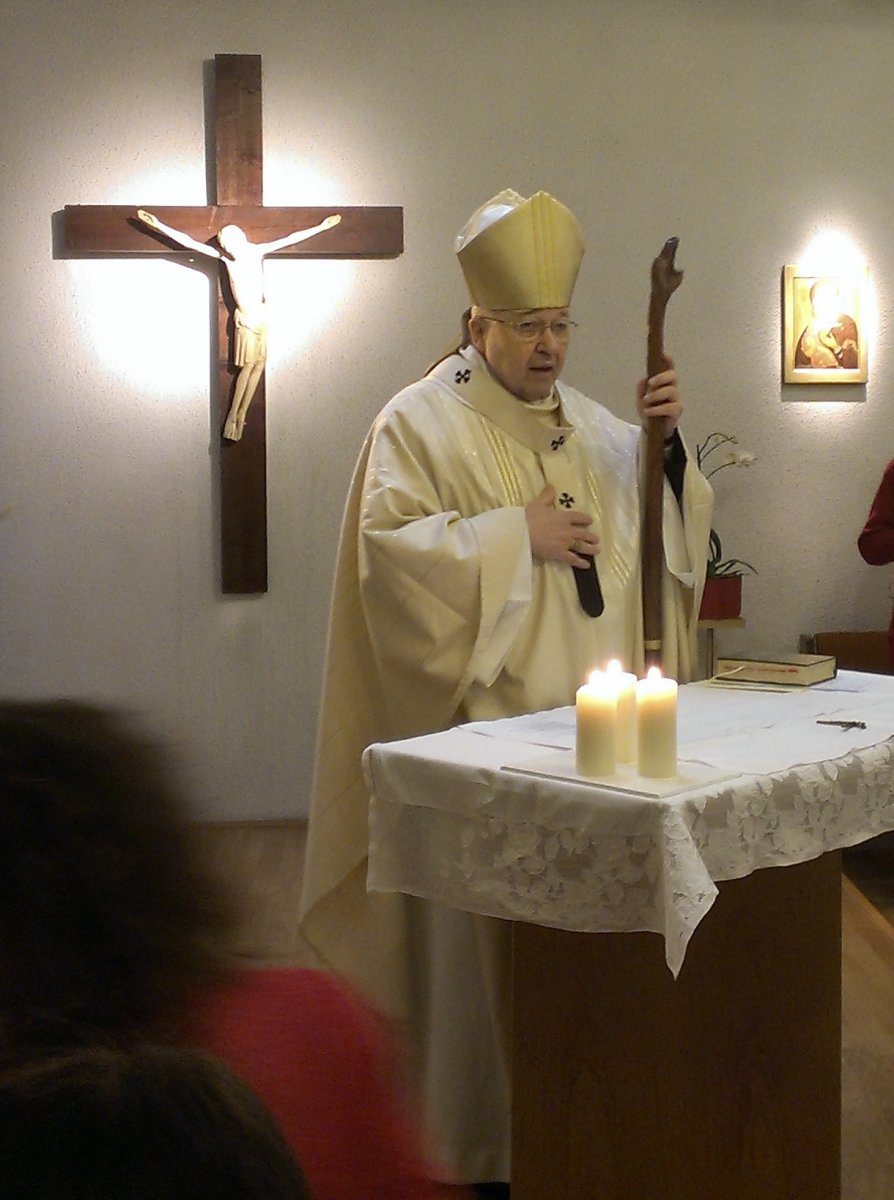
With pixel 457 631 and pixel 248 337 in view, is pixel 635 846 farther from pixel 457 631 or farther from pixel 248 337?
pixel 248 337

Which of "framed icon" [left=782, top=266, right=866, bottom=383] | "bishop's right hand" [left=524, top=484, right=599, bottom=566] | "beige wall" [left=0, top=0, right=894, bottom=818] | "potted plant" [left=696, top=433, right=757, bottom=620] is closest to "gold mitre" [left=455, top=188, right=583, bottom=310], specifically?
"bishop's right hand" [left=524, top=484, right=599, bottom=566]

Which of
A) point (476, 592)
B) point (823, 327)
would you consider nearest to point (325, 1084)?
point (476, 592)

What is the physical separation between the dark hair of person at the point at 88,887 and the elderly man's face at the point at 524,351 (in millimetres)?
2487

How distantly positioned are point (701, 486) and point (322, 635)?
2473 millimetres

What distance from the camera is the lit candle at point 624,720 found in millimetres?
2111

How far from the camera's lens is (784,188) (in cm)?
543

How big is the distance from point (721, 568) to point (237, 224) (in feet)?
7.21

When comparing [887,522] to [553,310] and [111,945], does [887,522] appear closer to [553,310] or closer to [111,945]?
[553,310]

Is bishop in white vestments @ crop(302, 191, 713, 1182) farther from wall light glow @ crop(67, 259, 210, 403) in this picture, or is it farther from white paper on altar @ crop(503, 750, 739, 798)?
wall light glow @ crop(67, 259, 210, 403)

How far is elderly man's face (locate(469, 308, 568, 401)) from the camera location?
3.13 meters

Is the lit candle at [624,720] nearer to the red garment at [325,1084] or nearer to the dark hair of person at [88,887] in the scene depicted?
the red garment at [325,1084]

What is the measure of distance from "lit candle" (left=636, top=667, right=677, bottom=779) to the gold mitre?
132 cm

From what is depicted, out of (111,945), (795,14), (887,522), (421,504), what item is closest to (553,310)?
(421,504)

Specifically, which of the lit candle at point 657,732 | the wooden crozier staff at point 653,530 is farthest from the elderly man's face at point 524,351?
the lit candle at point 657,732
